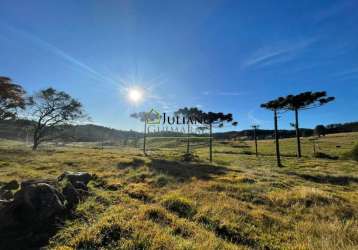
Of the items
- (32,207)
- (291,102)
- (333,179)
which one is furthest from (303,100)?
(32,207)

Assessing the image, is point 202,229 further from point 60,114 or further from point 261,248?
point 60,114

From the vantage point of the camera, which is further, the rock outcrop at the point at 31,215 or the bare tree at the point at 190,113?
the bare tree at the point at 190,113

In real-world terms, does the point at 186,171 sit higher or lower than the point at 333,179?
higher

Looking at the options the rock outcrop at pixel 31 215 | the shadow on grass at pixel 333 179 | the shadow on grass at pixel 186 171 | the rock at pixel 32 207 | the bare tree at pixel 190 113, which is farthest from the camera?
the bare tree at pixel 190 113

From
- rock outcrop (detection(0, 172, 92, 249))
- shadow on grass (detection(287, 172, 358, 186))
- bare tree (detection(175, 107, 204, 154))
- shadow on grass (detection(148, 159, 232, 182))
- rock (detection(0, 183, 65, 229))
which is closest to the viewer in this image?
rock outcrop (detection(0, 172, 92, 249))

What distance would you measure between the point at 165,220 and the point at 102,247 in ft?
6.63

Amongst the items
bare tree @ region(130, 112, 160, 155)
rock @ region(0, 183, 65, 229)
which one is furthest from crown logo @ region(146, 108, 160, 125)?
rock @ region(0, 183, 65, 229)

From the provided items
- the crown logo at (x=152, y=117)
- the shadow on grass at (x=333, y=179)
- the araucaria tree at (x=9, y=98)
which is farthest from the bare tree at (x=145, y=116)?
the shadow on grass at (x=333, y=179)

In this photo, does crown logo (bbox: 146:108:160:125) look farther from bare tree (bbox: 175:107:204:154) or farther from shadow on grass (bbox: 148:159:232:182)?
shadow on grass (bbox: 148:159:232:182)

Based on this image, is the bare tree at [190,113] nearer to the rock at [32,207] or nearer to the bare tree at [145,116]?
the bare tree at [145,116]

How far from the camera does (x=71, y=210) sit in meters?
6.27

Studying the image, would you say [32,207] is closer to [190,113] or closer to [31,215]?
[31,215]

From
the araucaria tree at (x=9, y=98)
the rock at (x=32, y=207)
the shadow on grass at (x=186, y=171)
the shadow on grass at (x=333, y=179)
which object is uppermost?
the araucaria tree at (x=9, y=98)

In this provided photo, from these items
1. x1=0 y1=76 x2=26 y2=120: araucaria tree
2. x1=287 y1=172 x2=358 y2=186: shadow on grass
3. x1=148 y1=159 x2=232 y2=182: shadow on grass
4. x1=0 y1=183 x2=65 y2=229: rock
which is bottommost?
x1=287 y1=172 x2=358 y2=186: shadow on grass
